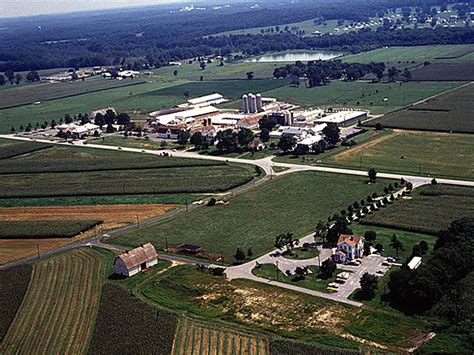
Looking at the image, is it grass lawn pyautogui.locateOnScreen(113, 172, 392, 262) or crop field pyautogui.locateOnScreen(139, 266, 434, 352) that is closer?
crop field pyautogui.locateOnScreen(139, 266, 434, 352)

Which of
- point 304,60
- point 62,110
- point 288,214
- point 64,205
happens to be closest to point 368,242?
point 288,214

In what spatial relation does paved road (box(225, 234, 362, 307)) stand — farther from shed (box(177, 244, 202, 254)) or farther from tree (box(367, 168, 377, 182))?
tree (box(367, 168, 377, 182))

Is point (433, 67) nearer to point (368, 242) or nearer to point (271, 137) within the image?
point (271, 137)

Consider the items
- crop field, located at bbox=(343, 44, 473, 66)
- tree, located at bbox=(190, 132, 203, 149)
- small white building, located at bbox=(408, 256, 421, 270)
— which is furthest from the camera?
crop field, located at bbox=(343, 44, 473, 66)

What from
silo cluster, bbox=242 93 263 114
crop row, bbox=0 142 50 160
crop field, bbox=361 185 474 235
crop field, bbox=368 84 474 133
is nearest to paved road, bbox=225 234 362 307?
crop field, bbox=361 185 474 235

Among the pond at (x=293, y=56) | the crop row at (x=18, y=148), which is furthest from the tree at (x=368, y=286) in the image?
the pond at (x=293, y=56)

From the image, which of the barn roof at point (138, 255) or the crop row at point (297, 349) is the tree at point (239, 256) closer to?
the barn roof at point (138, 255)
